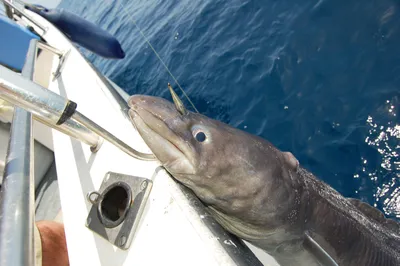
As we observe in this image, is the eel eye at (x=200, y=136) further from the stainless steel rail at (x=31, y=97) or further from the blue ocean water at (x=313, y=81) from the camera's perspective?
the blue ocean water at (x=313, y=81)

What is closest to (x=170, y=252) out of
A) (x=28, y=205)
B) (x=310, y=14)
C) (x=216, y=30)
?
(x=28, y=205)

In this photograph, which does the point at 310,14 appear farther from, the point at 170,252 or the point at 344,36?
the point at 170,252

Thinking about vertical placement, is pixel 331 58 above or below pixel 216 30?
above

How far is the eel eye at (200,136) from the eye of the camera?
246cm

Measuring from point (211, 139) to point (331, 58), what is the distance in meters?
3.88

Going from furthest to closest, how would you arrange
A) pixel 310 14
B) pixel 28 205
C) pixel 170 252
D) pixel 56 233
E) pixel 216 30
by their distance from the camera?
pixel 216 30 < pixel 310 14 < pixel 56 233 < pixel 170 252 < pixel 28 205

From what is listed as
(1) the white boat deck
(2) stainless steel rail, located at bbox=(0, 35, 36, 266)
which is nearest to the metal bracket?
(1) the white boat deck

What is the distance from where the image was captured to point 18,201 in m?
1.39

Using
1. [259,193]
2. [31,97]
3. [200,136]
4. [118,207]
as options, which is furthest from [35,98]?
[259,193]

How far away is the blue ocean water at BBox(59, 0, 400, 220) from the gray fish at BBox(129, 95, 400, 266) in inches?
54.7

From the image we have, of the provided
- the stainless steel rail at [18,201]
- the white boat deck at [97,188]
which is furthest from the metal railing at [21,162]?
the white boat deck at [97,188]

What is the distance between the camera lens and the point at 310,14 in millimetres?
6160

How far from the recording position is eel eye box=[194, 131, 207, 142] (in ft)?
8.06

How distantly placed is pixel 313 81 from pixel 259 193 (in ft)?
11.2
